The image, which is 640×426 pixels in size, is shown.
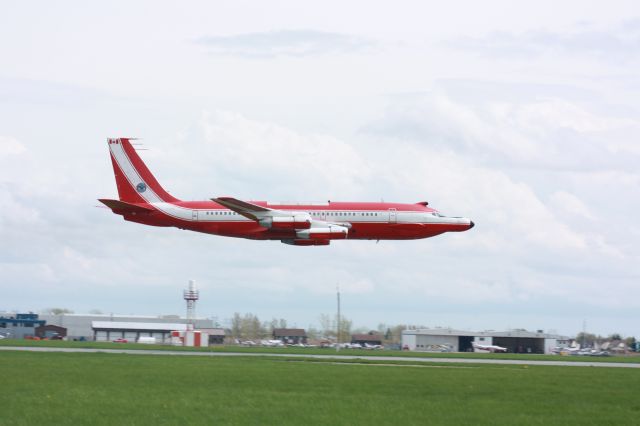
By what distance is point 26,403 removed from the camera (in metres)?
29.1

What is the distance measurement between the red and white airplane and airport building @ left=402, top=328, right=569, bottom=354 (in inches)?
2907

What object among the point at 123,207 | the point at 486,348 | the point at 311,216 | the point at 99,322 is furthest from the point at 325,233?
the point at 99,322

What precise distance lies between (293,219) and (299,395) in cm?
2774

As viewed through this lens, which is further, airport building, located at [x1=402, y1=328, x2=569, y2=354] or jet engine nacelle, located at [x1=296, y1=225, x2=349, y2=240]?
airport building, located at [x1=402, y1=328, x2=569, y2=354]

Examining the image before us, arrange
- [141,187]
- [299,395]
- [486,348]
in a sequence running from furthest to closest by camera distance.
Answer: [486,348] < [141,187] < [299,395]

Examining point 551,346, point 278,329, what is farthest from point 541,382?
point 278,329

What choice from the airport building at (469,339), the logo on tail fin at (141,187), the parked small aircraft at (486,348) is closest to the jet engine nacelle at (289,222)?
the logo on tail fin at (141,187)

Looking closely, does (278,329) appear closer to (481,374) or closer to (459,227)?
(459,227)

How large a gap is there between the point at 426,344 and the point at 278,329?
2390 inches

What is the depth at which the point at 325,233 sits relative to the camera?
197 feet

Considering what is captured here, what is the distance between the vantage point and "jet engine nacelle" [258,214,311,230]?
197ft

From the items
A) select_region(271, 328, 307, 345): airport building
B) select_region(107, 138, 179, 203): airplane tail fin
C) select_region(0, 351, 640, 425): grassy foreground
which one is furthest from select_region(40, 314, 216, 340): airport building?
select_region(0, 351, 640, 425): grassy foreground

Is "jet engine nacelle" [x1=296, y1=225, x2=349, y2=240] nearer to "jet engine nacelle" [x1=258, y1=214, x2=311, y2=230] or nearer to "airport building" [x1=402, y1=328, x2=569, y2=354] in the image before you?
"jet engine nacelle" [x1=258, y1=214, x2=311, y2=230]

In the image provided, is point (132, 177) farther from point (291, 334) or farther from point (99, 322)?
point (291, 334)
